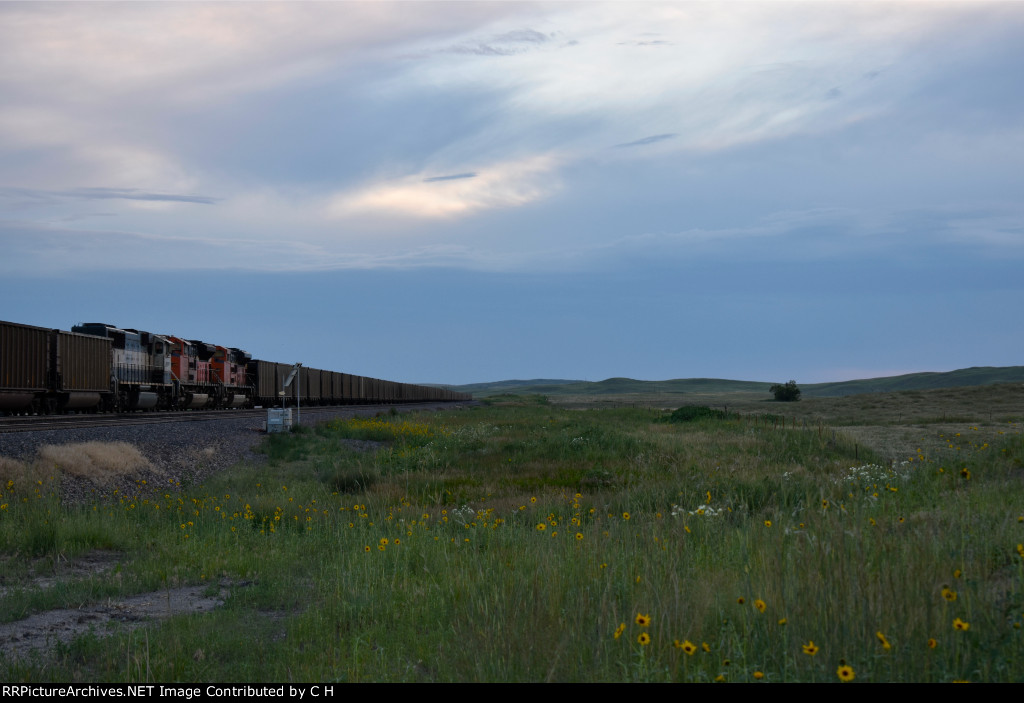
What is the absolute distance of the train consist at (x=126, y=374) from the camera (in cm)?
2788

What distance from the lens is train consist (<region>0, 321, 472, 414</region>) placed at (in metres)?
27.9

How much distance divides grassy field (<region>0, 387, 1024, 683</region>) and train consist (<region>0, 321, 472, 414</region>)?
55.8 feet

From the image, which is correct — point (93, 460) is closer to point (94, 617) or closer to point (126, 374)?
point (94, 617)

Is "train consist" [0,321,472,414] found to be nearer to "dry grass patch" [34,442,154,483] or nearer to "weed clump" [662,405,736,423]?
"dry grass patch" [34,442,154,483]

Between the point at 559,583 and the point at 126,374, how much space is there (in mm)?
36327

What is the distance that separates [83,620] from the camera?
675 cm

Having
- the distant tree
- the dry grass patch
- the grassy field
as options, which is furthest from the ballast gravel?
the distant tree

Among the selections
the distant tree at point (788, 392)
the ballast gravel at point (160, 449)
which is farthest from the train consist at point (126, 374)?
the distant tree at point (788, 392)

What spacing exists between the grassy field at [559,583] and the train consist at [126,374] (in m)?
17.0

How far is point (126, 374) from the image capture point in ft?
121

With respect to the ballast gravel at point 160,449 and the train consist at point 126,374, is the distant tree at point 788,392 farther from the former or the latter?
the ballast gravel at point 160,449

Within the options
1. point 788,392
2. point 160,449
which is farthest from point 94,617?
point 788,392
